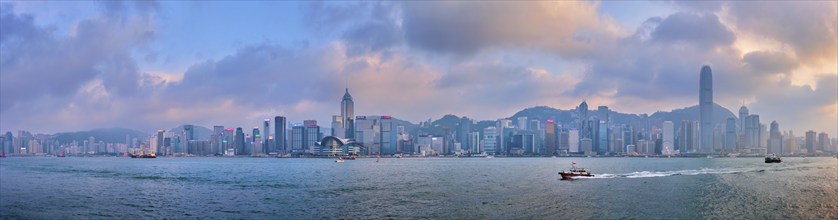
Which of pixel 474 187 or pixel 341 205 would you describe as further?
pixel 474 187

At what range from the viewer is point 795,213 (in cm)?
5638

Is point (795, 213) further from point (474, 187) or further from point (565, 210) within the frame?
point (474, 187)

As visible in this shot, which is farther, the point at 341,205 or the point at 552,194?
the point at 552,194

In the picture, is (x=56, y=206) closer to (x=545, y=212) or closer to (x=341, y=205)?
(x=341, y=205)

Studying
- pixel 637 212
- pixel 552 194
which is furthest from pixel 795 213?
pixel 552 194

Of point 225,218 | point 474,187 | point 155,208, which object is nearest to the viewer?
point 225,218

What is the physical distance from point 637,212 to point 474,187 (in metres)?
33.7

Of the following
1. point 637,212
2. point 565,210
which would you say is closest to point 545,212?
point 565,210

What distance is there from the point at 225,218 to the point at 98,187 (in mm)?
46978

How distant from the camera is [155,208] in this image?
60656 millimetres

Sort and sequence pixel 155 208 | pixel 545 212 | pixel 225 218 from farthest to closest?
pixel 155 208 < pixel 545 212 < pixel 225 218

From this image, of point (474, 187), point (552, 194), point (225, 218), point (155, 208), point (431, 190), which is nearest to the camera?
point (225, 218)

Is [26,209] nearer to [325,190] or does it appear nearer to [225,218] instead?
[225,218]

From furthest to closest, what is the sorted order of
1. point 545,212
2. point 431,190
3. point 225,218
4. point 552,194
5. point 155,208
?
point 431,190 → point 552,194 → point 155,208 → point 545,212 → point 225,218
